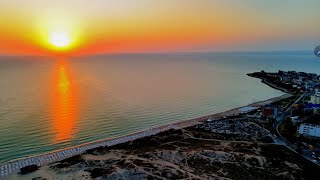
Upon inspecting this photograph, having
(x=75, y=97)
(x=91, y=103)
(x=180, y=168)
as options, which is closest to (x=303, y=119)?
(x=180, y=168)

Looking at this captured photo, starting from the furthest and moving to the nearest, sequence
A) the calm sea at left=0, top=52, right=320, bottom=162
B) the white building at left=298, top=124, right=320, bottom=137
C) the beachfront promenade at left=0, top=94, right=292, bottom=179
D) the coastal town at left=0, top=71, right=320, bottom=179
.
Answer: the calm sea at left=0, top=52, right=320, bottom=162, the white building at left=298, top=124, right=320, bottom=137, the beachfront promenade at left=0, top=94, right=292, bottom=179, the coastal town at left=0, top=71, right=320, bottom=179

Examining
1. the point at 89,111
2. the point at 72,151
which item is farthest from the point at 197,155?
the point at 89,111

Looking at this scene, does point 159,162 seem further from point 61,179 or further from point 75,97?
point 75,97

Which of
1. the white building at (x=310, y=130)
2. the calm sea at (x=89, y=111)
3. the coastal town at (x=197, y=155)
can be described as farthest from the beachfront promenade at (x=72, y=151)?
the white building at (x=310, y=130)

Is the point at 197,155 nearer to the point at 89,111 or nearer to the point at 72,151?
the point at 72,151

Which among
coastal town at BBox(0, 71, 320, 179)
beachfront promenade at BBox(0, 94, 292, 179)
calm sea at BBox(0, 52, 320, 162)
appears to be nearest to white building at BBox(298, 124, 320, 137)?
coastal town at BBox(0, 71, 320, 179)

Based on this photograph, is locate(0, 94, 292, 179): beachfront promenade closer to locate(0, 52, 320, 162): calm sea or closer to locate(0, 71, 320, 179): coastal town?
locate(0, 71, 320, 179): coastal town

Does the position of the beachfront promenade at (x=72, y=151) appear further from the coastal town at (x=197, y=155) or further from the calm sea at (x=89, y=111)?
the calm sea at (x=89, y=111)
